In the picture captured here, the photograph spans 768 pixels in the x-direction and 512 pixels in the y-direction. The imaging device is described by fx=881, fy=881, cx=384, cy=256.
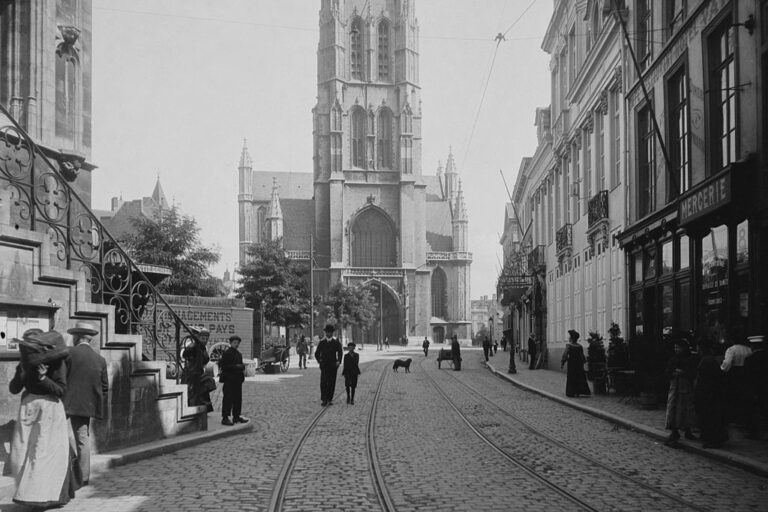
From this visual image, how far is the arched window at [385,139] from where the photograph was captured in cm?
9362

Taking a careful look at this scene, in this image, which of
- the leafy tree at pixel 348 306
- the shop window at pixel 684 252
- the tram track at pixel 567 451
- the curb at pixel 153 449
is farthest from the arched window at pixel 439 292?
the curb at pixel 153 449

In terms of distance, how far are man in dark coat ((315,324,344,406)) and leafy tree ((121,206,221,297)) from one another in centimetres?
2179

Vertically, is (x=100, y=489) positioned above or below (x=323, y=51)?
below

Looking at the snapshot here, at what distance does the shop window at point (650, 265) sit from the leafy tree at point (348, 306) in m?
60.0

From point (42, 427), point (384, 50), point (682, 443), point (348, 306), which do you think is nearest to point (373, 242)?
point (348, 306)

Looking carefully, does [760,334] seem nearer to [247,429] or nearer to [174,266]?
[247,429]

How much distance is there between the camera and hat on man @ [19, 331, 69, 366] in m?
7.45

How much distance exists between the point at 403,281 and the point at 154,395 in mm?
82175

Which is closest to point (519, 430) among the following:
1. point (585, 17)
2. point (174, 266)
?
point (585, 17)

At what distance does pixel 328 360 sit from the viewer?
18.2 m

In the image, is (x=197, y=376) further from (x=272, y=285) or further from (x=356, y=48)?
(x=356, y=48)

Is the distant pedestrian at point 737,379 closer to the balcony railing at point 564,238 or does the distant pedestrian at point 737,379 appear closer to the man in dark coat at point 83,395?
the man in dark coat at point 83,395

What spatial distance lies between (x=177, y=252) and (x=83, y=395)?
32196 mm

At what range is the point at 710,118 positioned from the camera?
51.9ft
